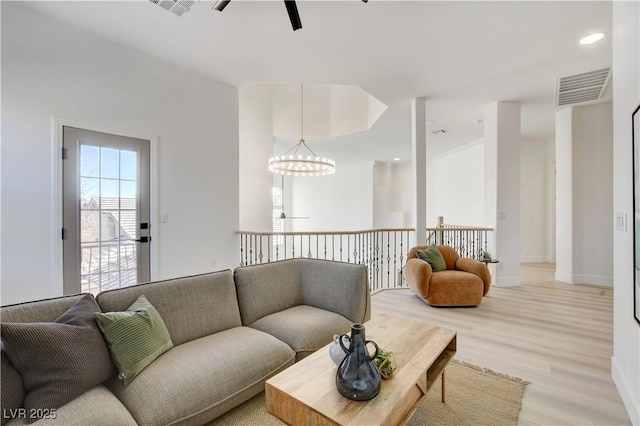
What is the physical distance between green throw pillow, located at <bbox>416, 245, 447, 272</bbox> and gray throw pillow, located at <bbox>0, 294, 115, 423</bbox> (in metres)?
3.60

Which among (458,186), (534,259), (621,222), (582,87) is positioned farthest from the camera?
(458,186)

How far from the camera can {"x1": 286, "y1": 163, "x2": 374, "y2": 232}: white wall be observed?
29.6 ft

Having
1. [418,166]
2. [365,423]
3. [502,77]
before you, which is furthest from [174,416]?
[502,77]

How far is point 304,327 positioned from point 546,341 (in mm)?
2360

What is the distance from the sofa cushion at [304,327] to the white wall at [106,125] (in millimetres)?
1927

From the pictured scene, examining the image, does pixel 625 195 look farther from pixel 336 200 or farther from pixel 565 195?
pixel 336 200

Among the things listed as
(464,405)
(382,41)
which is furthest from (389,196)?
(464,405)

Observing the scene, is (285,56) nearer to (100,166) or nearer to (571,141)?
(100,166)

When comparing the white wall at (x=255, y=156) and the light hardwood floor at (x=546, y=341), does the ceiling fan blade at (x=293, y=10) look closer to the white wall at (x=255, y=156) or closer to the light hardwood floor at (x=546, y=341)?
the light hardwood floor at (x=546, y=341)

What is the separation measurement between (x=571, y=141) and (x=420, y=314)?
13.2 feet

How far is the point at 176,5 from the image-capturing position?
241 centimetres

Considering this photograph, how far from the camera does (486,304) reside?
3805mm

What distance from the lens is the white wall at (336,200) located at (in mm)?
9029

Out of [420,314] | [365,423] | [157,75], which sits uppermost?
[157,75]
